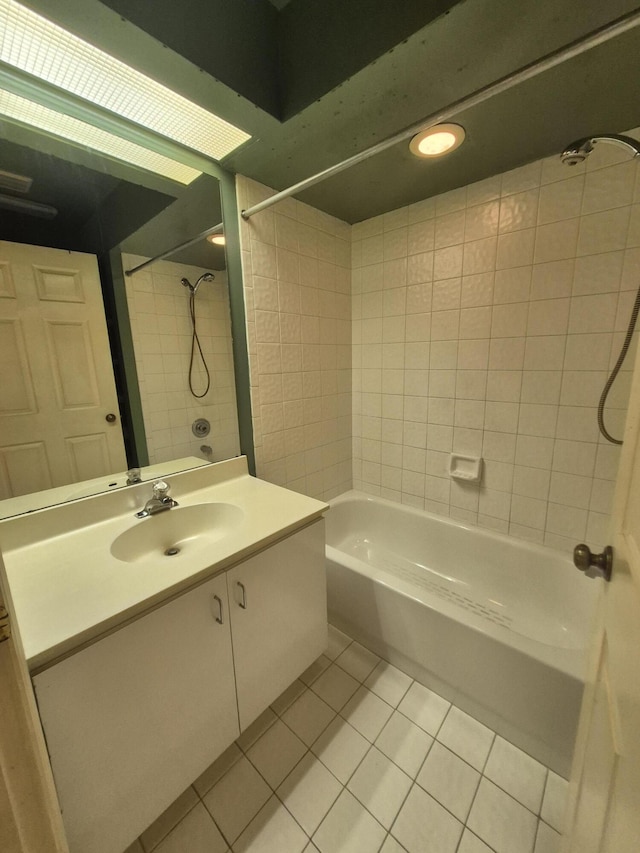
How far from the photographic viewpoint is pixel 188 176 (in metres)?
1.35

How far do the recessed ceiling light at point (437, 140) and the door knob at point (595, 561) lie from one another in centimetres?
138

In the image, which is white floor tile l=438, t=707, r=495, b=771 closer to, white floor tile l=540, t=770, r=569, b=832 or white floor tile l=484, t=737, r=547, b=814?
white floor tile l=484, t=737, r=547, b=814

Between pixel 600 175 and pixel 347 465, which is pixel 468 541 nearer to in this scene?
pixel 347 465

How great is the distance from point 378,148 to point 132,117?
833mm

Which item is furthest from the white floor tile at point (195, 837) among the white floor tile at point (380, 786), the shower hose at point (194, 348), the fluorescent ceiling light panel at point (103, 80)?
the fluorescent ceiling light panel at point (103, 80)

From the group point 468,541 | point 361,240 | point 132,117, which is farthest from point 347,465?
point 132,117

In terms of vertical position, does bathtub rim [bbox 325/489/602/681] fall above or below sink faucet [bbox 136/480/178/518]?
below

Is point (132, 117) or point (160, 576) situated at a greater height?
point (132, 117)

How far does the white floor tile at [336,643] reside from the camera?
153 cm

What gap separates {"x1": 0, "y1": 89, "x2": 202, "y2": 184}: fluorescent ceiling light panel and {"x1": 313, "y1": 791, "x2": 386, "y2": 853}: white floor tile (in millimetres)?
2261

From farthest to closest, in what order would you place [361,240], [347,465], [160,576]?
[347,465] → [361,240] → [160,576]

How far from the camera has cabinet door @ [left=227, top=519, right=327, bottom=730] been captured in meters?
1.01

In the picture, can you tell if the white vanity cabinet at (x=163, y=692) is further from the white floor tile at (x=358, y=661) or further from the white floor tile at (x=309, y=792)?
the white floor tile at (x=358, y=661)

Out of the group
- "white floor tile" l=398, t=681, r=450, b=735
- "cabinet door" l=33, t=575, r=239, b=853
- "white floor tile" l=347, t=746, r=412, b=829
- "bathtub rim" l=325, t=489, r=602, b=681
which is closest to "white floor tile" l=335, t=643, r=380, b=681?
"white floor tile" l=398, t=681, r=450, b=735
